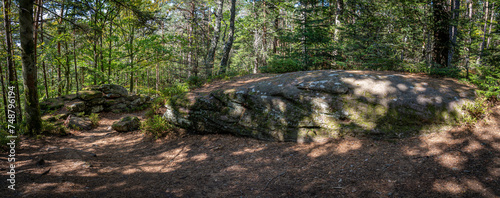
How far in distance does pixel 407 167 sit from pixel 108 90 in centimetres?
1432

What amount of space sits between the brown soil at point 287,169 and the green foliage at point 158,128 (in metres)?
1.41

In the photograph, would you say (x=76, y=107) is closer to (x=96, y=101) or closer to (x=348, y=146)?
(x=96, y=101)

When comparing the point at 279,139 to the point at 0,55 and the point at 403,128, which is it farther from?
the point at 0,55

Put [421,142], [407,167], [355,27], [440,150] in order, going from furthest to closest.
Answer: [355,27] → [421,142] → [440,150] → [407,167]

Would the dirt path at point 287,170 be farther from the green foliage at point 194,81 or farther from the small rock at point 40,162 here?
the green foliage at point 194,81

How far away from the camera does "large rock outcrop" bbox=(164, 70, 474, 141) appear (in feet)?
17.0

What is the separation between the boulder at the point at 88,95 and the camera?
35.7 feet

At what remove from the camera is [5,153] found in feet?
17.1

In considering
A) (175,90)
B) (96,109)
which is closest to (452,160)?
(175,90)

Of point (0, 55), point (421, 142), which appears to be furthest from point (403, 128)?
point (0, 55)

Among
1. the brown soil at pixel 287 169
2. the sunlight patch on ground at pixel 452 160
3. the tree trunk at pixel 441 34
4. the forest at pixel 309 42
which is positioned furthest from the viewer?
the tree trunk at pixel 441 34

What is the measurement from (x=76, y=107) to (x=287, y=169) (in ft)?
36.3

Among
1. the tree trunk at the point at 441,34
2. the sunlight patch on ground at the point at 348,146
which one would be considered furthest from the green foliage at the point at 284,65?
the sunlight patch on ground at the point at 348,146

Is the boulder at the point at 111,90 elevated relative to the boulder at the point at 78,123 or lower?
elevated
